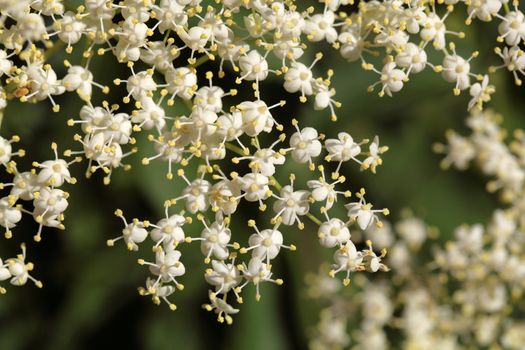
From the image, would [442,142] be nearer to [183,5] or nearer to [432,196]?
[432,196]

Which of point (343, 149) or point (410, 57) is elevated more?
point (410, 57)

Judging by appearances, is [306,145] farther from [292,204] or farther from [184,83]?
[184,83]

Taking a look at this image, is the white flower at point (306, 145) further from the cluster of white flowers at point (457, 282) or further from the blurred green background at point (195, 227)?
the cluster of white flowers at point (457, 282)

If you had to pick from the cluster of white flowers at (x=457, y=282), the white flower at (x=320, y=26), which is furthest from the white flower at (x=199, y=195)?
the cluster of white flowers at (x=457, y=282)

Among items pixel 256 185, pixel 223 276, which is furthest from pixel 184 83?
pixel 223 276

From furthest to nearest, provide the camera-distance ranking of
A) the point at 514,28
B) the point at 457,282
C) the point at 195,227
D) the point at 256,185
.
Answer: the point at 457,282 → the point at 195,227 → the point at 514,28 → the point at 256,185

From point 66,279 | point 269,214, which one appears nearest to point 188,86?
point 269,214
